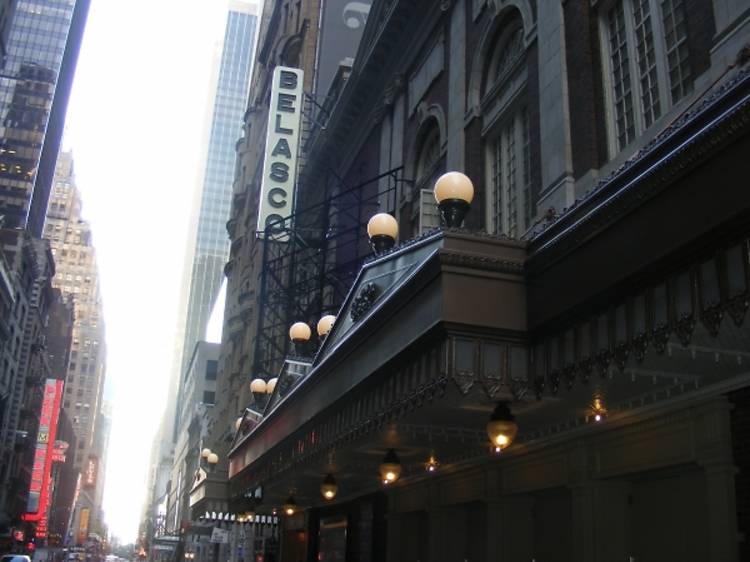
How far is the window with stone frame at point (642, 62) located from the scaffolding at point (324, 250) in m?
11.0

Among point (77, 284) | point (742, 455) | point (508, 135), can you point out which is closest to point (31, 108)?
point (77, 284)

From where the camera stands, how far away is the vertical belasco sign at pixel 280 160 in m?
32.9

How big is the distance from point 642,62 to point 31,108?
110150 millimetres

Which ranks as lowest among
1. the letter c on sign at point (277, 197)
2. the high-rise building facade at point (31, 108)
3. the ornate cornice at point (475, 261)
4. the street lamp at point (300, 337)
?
the ornate cornice at point (475, 261)

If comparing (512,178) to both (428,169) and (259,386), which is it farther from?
(259,386)

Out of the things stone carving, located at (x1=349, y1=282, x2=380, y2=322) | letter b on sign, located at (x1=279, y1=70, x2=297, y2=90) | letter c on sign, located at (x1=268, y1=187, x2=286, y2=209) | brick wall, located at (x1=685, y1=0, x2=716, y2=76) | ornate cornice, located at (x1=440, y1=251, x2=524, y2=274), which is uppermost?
letter b on sign, located at (x1=279, y1=70, x2=297, y2=90)

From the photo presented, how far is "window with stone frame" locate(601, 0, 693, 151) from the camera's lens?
1132 cm

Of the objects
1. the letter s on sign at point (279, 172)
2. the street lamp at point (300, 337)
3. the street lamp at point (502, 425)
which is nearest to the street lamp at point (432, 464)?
the street lamp at point (300, 337)

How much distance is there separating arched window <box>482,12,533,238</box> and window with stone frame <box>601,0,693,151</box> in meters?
2.63

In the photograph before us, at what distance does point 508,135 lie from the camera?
55.4ft

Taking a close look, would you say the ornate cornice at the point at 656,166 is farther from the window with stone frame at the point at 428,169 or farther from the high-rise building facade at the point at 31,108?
the high-rise building facade at the point at 31,108

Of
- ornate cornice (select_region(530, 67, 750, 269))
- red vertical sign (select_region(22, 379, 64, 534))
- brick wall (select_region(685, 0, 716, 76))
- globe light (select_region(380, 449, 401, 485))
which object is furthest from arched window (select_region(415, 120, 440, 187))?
red vertical sign (select_region(22, 379, 64, 534))

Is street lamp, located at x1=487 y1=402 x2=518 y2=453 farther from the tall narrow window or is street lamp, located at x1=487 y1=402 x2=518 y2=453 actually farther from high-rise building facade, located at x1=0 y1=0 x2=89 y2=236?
high-rise building facade, located at x1=0 y1=0 x2=89 y2=236

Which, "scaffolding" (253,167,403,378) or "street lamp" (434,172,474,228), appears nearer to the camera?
"street lamp" (434,172,474,228)
